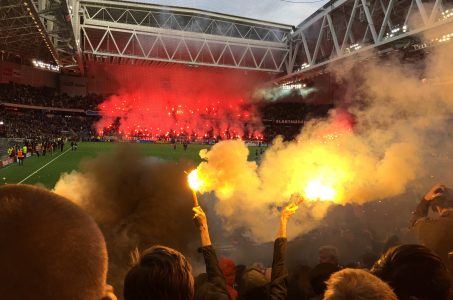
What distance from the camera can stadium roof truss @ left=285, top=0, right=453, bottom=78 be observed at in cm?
1404

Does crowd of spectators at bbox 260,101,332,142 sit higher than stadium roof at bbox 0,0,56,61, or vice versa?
stadium roof at bbox 0,0,56,61

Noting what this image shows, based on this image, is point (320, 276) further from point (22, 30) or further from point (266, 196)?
point (22, 30)

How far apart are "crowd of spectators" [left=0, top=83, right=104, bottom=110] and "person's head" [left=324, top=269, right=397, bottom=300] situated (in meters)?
43.5

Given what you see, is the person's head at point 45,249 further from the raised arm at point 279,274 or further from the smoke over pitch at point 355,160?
the smoke over pitch at point 355,160

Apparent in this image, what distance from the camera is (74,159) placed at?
79.7 feet

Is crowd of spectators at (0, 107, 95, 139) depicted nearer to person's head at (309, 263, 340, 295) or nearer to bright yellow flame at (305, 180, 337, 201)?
bright yellow flame at (305, 180, 337, 201)

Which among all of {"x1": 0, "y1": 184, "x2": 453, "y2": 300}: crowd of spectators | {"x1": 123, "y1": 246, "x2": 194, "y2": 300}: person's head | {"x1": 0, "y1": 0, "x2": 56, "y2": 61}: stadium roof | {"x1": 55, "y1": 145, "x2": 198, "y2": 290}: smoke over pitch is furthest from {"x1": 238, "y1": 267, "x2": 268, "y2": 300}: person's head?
{"x1": 0, "y1": 0, "x2": 56, "y2": 61}: stadium roof

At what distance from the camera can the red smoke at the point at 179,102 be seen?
38.7m

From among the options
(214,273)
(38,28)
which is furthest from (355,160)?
(38,28)

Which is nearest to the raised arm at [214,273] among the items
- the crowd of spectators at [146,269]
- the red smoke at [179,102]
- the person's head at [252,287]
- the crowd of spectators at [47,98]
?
the crowd of spectators at [146,269]

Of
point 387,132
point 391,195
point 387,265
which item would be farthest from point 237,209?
point 387,265

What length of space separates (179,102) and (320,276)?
38462 millimetres

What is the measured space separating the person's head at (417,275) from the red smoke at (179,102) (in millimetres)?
36131

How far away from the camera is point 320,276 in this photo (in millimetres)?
3115
